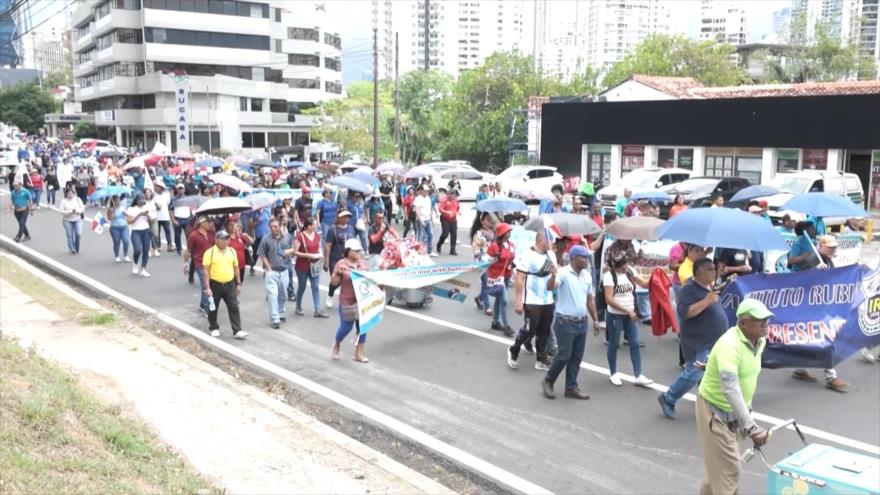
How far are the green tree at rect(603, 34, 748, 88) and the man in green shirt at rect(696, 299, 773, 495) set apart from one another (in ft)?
184

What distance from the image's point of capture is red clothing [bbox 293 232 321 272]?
485 inches

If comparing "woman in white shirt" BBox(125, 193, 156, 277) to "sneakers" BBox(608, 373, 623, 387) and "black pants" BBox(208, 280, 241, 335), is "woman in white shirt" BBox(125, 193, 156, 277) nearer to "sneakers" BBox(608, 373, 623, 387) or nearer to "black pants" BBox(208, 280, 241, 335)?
"black pants" BBox(208, 280, 241, 335)

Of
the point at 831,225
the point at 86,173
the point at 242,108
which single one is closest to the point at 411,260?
the point at 831,225

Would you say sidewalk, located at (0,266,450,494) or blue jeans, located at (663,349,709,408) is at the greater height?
blue jeans, located at (663,349,709,408)

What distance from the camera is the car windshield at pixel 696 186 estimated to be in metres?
24.7

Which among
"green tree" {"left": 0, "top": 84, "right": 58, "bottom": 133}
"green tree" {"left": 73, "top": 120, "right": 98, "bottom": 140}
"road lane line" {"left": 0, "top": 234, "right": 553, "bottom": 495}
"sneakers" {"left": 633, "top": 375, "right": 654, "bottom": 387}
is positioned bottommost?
"road lane line" {"left": 0, "top": 234, "right": 553, "bottom": 495}

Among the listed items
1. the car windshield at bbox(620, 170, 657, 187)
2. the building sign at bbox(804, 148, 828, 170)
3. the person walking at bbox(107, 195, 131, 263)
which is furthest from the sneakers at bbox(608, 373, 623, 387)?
the building sign at bbox(804, 148, 828, 170)

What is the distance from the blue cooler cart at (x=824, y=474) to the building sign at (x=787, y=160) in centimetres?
2752

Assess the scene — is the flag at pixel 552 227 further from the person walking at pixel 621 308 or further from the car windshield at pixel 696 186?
the car windshield at pixel 696 186

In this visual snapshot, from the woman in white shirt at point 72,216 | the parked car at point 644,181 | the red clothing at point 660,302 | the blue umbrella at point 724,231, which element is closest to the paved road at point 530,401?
the red clothing at point 660,302

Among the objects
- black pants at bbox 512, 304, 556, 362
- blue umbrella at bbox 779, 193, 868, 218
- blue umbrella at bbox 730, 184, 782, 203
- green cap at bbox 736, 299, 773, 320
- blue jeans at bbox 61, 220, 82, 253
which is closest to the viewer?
green cap at bbox 736, 299, 773, 320

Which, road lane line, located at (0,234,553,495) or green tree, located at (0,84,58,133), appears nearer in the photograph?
road lane line, located at (0,234,553,495)

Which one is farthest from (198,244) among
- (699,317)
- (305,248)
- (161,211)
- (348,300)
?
(699,317)

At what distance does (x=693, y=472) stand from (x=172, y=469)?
14.7 ft
